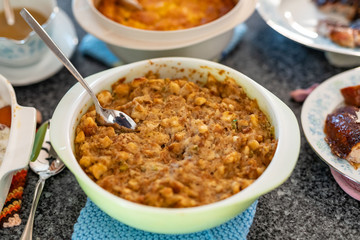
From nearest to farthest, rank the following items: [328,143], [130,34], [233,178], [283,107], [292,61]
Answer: [233,178] < [283,107] < [328,143] < [130,34] < [292,61]

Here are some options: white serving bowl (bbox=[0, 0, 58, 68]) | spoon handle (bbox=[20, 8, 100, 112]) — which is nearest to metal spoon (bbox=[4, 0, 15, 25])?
A: white serving bowl (bbox=[0, 0, 58, 68])

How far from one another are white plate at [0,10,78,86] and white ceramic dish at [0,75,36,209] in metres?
0.36

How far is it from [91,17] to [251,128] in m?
0.79

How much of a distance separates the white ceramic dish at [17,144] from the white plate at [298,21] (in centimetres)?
103

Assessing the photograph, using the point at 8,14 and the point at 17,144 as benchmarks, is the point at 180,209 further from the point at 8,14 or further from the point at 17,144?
the point at 8,14

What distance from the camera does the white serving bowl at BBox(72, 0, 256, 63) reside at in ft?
4.56

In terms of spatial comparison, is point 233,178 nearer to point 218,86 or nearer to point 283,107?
point 283,107

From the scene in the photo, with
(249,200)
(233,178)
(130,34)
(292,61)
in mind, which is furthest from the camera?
(292,61)

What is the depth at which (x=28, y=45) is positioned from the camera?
4.65ft

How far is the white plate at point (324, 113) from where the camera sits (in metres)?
1.14

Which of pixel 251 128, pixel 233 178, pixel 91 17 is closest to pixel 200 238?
pixel 233 178

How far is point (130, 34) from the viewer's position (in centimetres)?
141

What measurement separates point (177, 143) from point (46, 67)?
0.81 metres

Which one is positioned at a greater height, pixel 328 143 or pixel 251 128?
pixel 251 128
